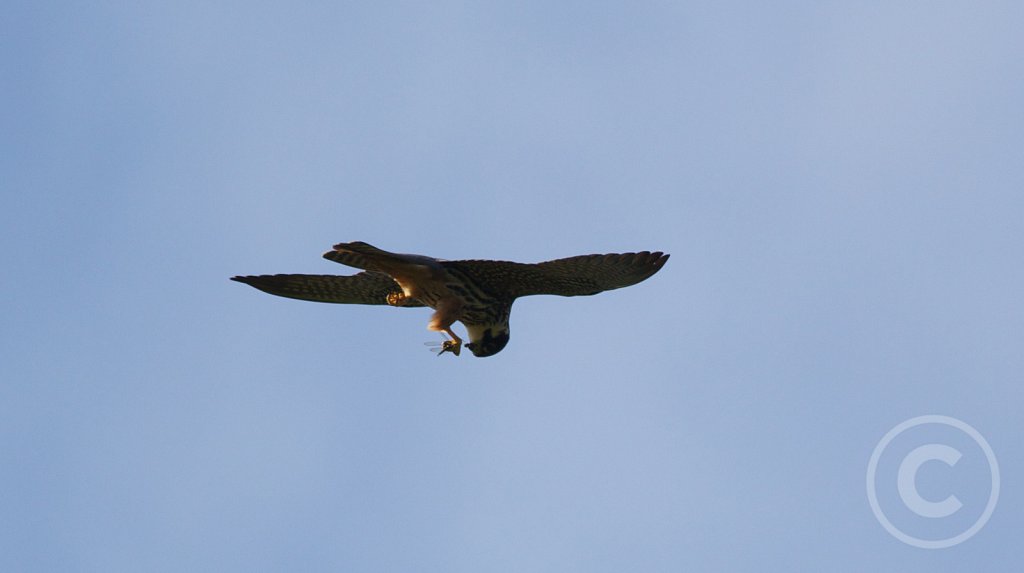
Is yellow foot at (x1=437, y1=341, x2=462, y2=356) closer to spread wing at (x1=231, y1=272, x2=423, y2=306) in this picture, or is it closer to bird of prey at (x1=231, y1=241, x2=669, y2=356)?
bird of prey at (x1=231, y1=241, x2=669, y2=356)

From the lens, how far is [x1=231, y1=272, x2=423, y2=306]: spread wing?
19141mm

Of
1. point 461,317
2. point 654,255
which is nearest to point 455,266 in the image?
point 461,317

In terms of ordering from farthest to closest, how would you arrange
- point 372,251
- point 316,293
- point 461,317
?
point 316,293, point 461,317, point 372,251

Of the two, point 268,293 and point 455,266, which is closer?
point 455,266

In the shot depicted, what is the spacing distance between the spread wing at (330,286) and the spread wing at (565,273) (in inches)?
49.0

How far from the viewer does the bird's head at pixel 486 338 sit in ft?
60.8

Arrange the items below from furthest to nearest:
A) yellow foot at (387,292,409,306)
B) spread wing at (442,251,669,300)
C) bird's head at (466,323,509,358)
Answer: yellow foot at (387,292,409,306) < bird's head at (466,323,509,358) < spread wing at (442,251,669,300)

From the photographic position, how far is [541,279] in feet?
59.5

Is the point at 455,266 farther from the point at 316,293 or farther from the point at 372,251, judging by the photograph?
the point at 316,293

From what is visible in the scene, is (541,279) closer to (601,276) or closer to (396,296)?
(601,276)

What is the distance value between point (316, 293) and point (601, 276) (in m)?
3.71

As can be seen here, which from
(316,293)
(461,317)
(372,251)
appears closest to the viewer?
(372,251)

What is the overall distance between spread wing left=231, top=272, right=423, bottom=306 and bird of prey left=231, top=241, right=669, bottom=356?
1 centimetres

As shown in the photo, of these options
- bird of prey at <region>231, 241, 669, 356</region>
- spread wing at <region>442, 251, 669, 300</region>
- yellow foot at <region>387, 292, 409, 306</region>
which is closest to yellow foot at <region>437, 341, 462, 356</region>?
bird of prey at <region>231, 241, 669, 356</region>
